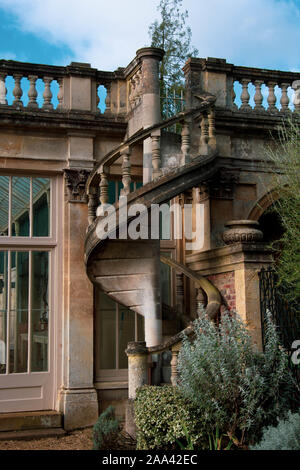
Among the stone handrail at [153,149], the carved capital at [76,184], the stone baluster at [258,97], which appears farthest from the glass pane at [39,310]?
the stone baluster at [258,97]

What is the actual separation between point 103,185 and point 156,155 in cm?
70

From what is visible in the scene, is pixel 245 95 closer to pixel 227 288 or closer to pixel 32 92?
pixel 32 92

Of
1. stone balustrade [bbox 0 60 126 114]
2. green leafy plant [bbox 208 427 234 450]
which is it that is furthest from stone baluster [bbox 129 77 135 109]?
green leafy plant [bbox 208 427 234 450]

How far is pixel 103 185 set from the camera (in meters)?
6.75

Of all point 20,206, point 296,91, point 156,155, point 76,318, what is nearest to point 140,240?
point 156,155

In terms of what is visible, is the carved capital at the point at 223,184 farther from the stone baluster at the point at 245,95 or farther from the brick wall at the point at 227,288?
the brick wall at the point at 227,288

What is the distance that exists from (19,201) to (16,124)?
3.31 feet

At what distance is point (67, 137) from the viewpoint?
7.91m

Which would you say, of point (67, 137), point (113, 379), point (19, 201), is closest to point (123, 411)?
point (113, 379)

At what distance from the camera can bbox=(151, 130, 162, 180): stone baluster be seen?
6555 mm

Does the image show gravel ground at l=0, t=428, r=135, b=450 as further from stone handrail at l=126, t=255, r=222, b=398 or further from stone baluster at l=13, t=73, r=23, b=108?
stone baluster at l=13, t=73, r=23, b=108

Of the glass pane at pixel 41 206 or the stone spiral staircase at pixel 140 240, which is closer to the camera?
the stone spiral staircase at pixel 140 240

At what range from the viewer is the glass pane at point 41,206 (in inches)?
311

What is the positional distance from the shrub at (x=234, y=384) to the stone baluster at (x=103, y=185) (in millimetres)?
2162
